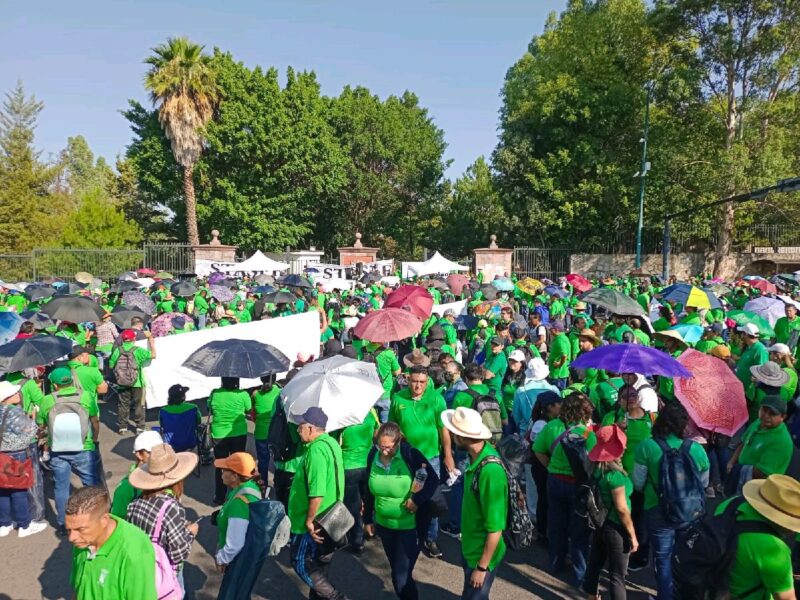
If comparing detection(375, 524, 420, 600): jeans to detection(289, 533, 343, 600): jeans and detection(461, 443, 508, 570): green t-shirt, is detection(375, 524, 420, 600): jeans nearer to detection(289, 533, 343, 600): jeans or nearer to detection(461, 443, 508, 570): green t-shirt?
detection(289, 533, 343, 600): jeans

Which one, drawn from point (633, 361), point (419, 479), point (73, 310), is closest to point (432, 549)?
point (419, 479)

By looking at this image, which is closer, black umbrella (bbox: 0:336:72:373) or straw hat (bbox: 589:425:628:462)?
straw hat (bbox: 589:425:628:462)

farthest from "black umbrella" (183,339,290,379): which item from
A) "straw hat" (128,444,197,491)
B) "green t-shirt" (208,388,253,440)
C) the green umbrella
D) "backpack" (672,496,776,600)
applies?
the green umbrella

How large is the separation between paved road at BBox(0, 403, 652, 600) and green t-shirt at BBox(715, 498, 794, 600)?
6.89 ft

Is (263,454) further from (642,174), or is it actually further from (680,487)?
(642,174)

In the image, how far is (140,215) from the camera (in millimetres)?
42031

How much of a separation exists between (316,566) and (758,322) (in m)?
6.99

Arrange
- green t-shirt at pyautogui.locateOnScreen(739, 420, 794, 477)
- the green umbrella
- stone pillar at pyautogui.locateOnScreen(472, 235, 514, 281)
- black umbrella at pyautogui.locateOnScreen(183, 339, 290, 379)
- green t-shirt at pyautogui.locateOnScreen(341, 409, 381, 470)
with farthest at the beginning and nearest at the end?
stone pillar at pyautogui.locateOnScreen(472, 235, 514, 281) → the green umbrella → black umbrella at pyautogui.locateOnScreen(183, 339, 290, 379) → green t-shirt at pyautogui.locateOnScreen(341, 409, 381, 470) → green t-shirt at pyautogui.locateOnScreen(739, 420, 794, 477)

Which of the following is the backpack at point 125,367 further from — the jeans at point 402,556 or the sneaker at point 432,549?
the jeans at point 402,556

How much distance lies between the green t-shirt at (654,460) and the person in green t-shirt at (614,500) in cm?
13

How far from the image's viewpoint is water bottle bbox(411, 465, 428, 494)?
4.11m

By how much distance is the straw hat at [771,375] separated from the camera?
5.71 metres

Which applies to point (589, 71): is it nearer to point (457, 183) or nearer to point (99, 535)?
point (457, 183)

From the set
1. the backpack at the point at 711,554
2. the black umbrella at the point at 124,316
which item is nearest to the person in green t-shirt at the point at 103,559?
the backpack at the point at 711,554
